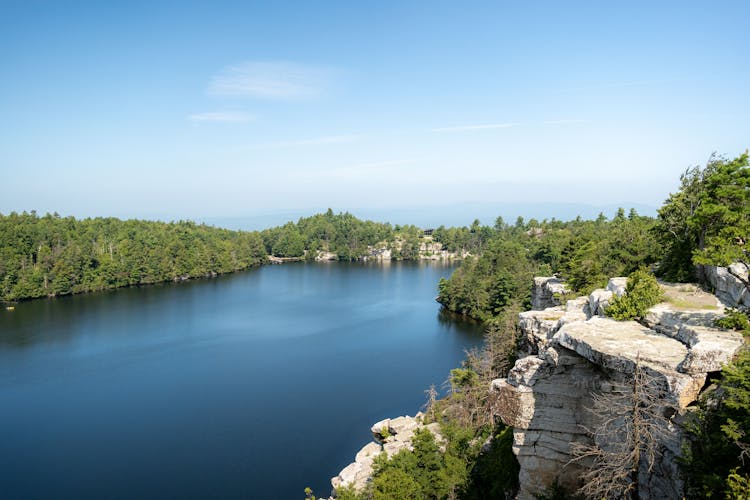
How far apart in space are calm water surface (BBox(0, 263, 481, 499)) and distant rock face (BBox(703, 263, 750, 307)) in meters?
15.4

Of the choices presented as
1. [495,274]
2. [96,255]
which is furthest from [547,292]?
[96,255]

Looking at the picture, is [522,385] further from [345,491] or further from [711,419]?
[345,491]

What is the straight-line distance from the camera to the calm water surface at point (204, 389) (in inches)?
794

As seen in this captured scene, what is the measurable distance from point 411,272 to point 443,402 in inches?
2340

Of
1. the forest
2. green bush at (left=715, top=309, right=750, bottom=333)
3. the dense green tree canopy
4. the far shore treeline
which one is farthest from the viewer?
the far shore treeline

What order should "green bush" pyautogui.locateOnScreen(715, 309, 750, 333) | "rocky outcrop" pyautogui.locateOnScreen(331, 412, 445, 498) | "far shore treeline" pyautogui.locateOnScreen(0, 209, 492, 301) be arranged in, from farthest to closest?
1. "far shore treeline" pyautogui.locateOnScreen(0, 209, 492, 301)
2. "rocky outcrop" pyautogui.locateOnScreen(331, 412, 445, 498)
3. "green bush" pyautogui.locateOnScreen(715, 309, 750, 333)

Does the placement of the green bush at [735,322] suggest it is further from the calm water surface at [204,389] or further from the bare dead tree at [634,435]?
the calm water surface at [204,389]

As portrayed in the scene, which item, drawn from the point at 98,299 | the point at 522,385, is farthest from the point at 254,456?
the point at 98,299

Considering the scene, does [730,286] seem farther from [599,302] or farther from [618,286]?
[599,302]

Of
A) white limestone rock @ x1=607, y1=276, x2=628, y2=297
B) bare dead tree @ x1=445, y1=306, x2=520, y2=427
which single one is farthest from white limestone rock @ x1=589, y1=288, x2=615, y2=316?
bare dead tree @ x1=445, y1=306, x2=520, y2=427

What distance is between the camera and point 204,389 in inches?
1129

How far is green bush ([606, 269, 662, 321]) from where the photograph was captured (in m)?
9.69

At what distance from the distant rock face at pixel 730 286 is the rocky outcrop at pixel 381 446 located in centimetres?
896

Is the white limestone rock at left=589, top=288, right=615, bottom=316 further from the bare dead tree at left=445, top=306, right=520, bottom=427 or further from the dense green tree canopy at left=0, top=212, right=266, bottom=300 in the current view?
the dense green tree canopy at left=0, top=212, right=266, bottom=300
